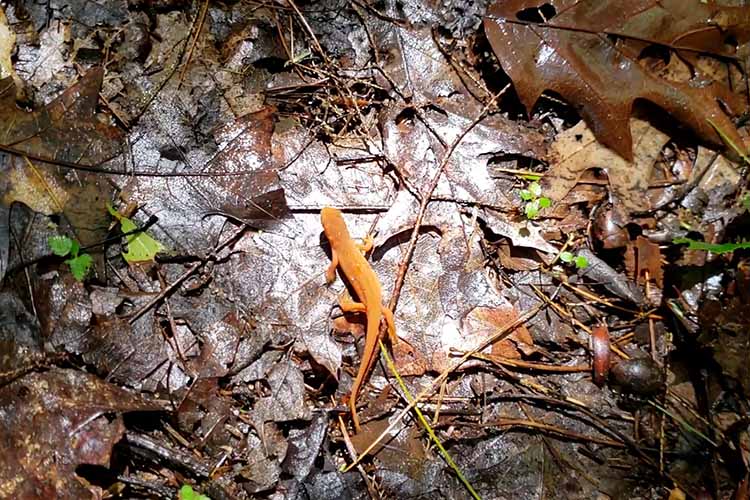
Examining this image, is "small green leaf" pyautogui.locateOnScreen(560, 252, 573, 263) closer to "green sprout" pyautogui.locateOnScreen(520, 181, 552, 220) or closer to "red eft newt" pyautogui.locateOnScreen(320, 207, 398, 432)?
"green sprout" pyautogui.locateOnScreen(520, 181, 552, 220)

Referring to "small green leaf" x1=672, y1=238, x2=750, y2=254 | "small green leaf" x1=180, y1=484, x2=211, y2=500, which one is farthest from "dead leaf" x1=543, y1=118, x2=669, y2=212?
"small green leaf" x1=180, y1=484, x2=211, y2=500

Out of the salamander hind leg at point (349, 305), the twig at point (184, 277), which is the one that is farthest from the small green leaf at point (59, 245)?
the salamander hind leg at point (349, 305)

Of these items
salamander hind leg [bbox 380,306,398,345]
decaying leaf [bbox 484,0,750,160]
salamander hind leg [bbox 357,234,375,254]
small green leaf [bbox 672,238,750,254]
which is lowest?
salamander hind leg [bbox 380,306,398,345]

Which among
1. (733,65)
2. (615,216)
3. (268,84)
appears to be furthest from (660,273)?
(268,84)

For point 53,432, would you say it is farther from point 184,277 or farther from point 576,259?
point 576,259

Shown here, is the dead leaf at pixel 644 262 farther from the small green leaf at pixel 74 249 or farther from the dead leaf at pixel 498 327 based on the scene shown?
the small green leaf at pixel 74 249

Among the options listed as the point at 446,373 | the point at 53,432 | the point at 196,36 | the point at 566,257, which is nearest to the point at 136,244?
the point at 53,432

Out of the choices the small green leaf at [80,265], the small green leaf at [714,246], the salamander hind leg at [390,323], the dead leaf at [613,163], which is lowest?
the small green leaf at [80,265]

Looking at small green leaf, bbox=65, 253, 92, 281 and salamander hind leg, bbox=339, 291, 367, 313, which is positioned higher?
salamander hind leg, bbox=339, 291, 367, 313
